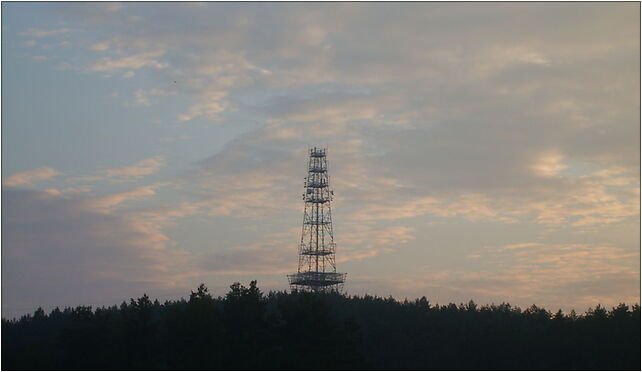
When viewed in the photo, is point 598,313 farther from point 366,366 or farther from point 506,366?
point 366,366

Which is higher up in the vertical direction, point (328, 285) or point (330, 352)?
point (328, 285)

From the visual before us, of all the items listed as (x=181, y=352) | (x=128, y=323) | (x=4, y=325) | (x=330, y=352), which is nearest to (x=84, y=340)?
(x=128, y=323)

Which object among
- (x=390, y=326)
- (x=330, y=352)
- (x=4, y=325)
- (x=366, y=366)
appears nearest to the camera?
(x=330, y=352)

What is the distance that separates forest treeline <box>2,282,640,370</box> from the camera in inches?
2458

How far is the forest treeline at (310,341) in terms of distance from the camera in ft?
205

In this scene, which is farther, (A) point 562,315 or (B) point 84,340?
(A) point 562,315

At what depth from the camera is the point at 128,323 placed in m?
68.6

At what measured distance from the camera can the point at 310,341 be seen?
61.8m

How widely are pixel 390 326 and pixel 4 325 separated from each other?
4625cm

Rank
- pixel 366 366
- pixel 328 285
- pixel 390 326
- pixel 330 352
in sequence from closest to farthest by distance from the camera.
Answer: pixel 330 352 → pixel 366 366 → pixel 390 326 → pixel 328 285

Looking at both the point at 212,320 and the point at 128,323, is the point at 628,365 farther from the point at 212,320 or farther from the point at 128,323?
the point at 128,323

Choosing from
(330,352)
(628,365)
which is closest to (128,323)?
(330,352)

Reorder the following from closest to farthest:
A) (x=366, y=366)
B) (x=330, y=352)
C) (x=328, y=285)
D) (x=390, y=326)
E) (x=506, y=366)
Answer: (x=330, y=352)
(x=366, y=366)
(x=506, y=366)
(x=390, y=326)
(x=328, y=285)

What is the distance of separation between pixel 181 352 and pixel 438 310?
38427mm
